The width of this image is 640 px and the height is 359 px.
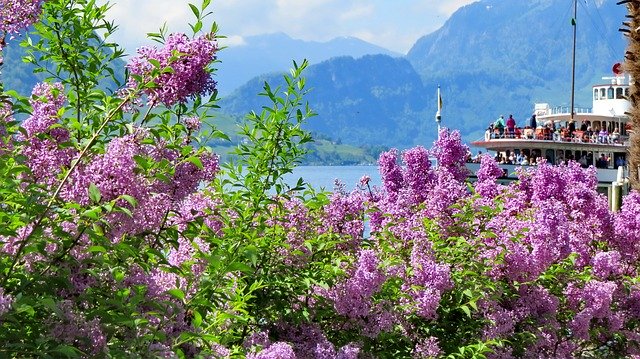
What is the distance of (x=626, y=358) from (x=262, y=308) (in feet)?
16.2

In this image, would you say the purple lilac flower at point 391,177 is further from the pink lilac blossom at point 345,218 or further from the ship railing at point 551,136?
the ship railing at point 551,136

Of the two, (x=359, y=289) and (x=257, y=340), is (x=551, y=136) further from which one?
(x=257, y=340)

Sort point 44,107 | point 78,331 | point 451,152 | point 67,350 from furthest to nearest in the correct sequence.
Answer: point 451,152
point 44,107
point 78,331
point 67,350

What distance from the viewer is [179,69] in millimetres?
4770

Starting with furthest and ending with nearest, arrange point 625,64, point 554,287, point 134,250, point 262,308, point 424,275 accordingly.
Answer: point 625,64 < point 554,287 < point 424,275 < point 262,308 < point 134,250

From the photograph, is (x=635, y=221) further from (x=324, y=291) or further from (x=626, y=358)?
(x=324, y=291)

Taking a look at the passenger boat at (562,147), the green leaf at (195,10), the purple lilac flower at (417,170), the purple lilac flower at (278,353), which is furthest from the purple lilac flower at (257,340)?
the passenger boat at (562,147)

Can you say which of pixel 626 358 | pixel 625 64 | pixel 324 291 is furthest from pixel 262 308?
pixel 625 64

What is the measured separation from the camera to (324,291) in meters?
6.32

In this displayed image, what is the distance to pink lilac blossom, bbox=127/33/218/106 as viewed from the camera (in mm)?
4754

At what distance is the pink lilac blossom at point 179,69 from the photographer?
475 centimetres

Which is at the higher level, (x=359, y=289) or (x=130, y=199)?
(x=130, y=199)

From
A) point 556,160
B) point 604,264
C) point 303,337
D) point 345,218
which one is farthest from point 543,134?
point 303,337

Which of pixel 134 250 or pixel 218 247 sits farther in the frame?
pixel 218 247
